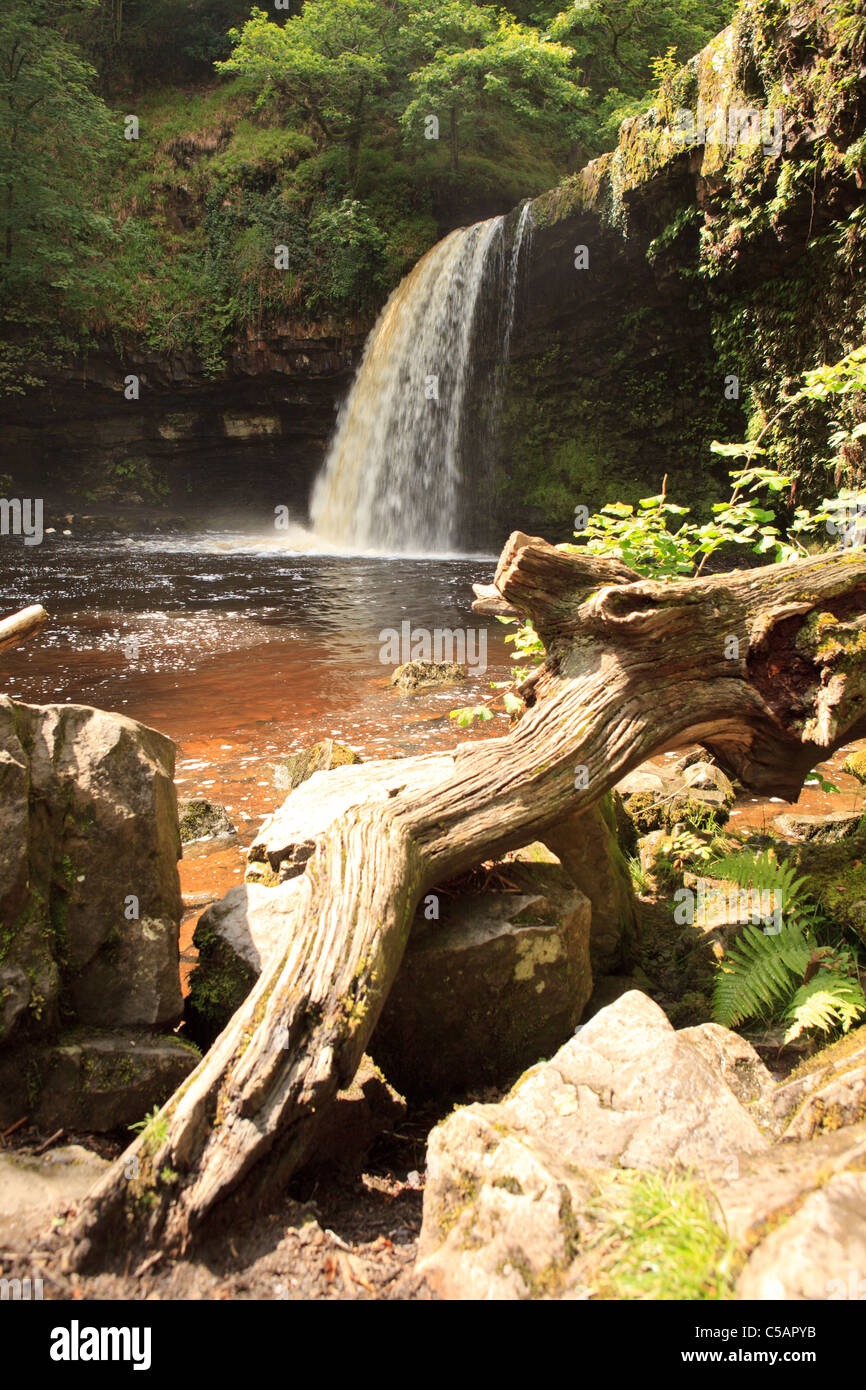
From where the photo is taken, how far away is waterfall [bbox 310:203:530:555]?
17.3m

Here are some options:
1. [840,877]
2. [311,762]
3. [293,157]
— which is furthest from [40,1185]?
[293,157]

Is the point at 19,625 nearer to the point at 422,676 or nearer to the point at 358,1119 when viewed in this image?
the point at 358,1119

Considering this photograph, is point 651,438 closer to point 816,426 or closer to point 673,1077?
point 816,426

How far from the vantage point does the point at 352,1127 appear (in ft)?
7.84

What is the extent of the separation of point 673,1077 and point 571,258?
16.6 meters

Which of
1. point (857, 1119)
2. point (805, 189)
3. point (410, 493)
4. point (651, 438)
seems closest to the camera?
point (857, 1119)

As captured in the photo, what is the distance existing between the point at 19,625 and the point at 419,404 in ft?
54.1

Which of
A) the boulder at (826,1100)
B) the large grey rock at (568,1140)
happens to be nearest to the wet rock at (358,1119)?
the large grey rock at (568,1140)

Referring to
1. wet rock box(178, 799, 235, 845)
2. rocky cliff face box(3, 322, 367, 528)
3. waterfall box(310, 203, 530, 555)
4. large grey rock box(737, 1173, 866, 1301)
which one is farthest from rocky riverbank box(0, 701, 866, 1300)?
rocky cliff face box(3, 322, 367, 528)

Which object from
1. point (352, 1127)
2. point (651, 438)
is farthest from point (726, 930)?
point (651, 438)

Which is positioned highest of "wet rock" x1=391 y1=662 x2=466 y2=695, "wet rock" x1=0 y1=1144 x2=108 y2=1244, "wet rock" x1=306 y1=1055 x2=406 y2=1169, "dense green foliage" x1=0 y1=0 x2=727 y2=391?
"dense green foliage" x1=0 y1=0 x2=727 y2=391

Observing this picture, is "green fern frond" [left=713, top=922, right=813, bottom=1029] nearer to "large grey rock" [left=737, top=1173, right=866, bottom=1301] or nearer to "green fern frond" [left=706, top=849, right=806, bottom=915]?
"green fern frond" [left=706, top=849, right=806, bottom=915]

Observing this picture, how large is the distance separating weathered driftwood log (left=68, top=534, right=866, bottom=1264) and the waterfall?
50.8 ft

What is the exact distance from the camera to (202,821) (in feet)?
16.8
